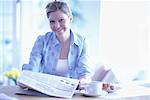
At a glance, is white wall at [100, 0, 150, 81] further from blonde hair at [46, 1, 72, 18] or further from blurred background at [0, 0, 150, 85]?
blonde hair at [46, 1, 72, 18]

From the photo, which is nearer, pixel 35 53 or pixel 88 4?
pixel 35 53

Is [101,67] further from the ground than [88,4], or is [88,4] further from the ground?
[88,4]

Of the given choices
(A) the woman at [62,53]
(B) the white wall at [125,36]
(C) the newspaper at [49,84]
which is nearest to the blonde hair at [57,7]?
(A) the woman at [62,53]

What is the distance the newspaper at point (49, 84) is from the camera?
4.76 ft

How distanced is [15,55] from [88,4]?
3.47 feet

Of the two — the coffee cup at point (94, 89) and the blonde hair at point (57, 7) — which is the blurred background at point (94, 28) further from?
the coffee cup at point (94, 89)

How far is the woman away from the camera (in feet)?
5.68

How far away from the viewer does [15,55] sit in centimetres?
342

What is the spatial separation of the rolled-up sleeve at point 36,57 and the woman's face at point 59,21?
133 millimetres

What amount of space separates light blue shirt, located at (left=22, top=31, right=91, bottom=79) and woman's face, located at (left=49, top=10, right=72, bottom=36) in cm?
10

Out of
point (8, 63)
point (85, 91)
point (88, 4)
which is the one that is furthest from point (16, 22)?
point (85, 91)

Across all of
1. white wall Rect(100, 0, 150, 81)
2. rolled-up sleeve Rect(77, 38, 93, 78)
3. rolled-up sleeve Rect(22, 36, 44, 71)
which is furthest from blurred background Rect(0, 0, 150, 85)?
rolled-up sleeve Rect(22, 36, 44, 71)

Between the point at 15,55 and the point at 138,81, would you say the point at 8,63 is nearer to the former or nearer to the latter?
the point at 15,55

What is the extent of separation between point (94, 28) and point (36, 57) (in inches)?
68.7
